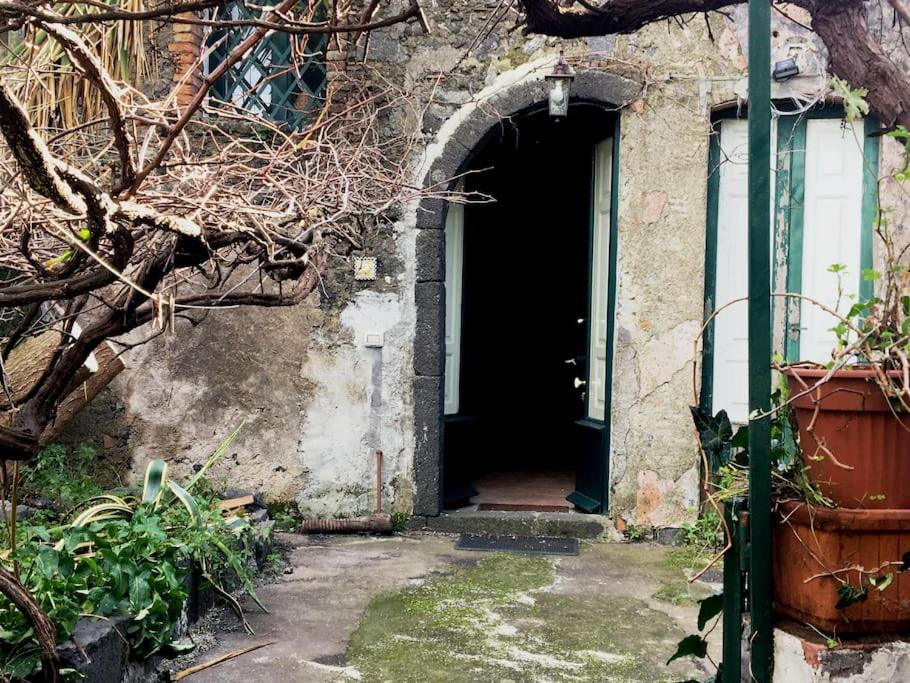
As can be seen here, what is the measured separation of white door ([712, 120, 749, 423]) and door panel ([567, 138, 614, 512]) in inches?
28.7

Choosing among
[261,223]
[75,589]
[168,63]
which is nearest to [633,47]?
[168,63]

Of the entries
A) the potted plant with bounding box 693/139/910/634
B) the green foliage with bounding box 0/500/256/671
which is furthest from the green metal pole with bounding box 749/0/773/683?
the green foliage with bounding box 0/500/256/671

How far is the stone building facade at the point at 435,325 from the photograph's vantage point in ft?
20.8

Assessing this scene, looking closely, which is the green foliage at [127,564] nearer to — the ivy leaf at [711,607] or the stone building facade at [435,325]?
the stone building facade at [435,325]

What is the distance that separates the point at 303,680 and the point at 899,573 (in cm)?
237

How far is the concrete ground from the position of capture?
3.98 meters

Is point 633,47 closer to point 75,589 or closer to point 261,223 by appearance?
point 261,223

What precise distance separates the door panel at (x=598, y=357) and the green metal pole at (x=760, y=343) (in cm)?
408

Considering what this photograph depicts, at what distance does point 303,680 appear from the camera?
3834 mm

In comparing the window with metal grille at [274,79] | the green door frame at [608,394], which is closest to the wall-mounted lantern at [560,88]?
the green door frame at [608,394]

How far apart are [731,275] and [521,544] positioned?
2276 millimetres

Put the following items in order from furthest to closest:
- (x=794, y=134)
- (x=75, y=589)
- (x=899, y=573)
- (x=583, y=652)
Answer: (x=794, y=134), (x=583, y=652), (x=75, y=589), (x=899, y=573)

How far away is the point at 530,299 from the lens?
11.4m

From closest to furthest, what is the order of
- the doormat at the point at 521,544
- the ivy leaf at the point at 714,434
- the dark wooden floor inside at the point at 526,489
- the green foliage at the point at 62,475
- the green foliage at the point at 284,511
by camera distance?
the ivy leaf at the point at 714,434, the green foliage at the point at 62,475, the doormat at the point at 521,544, the green foliage at the point at 284,511, the dark wooden floor inside at the point at 526,489
